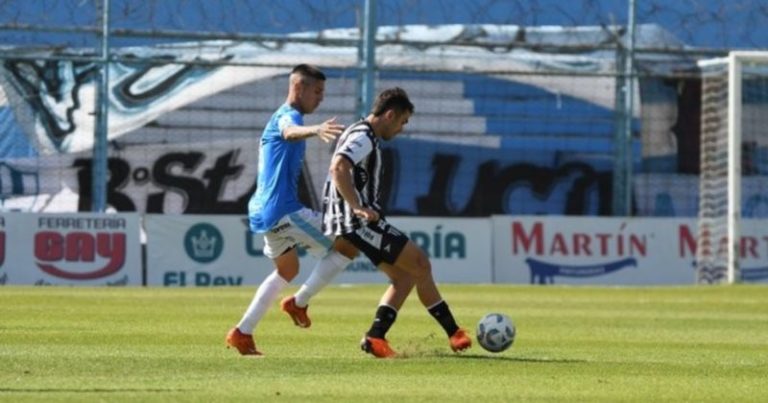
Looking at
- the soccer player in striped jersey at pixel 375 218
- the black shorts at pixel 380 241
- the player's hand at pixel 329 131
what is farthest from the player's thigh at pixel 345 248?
the player's hand at pixel 329 131

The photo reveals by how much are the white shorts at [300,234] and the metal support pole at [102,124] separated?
1366 centimetres

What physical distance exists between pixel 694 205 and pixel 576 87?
9.34 ft

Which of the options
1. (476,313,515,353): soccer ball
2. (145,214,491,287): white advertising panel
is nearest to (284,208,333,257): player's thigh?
(476,313,515,353): soccer ball

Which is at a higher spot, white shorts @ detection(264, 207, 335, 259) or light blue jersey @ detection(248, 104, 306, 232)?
light blue jersey @ detection(248, 104, 306, 232)

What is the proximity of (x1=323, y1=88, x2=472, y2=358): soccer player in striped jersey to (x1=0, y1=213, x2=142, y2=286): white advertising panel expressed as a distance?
12.5 m

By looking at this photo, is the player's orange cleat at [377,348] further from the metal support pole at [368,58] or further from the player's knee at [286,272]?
the metal support pole at [368,58]

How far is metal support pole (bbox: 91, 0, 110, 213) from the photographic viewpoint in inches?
1027

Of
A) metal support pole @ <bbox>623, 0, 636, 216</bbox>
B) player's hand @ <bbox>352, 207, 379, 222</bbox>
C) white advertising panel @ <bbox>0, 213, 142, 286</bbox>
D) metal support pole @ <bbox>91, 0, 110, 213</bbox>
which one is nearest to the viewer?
player's hand @ <bbox>352, 207, 379, 222</bbox>

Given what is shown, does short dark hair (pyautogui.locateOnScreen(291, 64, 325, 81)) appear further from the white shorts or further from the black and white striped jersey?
the white shorts

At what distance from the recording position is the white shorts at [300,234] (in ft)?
41.4

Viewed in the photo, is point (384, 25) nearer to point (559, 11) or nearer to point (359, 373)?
point (559, 11)

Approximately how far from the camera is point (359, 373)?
36.4ft

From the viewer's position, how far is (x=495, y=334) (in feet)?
41.2

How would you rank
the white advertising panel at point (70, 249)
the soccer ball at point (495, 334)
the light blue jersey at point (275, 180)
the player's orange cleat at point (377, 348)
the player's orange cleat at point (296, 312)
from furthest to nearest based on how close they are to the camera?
1. the white advertising panel at point (70, 249)
2. the player's orange cleat at point (296, 312)
3. the light blue jersey at point (275, 180)
4. the soccer ball at point (495, 334)
5. the player's orange cleat at point (377, 348)
